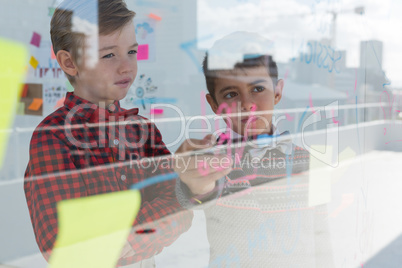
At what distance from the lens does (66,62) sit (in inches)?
33.6

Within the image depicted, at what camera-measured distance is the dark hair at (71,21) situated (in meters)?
0.85

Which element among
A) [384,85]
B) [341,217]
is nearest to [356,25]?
[384,85]

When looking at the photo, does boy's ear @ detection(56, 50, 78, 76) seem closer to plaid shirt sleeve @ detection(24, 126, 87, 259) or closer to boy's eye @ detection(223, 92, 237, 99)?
plaid shirt sleeve @ detection(24, 126, 87, 259)

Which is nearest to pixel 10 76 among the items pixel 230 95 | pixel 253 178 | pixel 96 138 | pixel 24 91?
pixel 24 91

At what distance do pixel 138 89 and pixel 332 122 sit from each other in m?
0.69

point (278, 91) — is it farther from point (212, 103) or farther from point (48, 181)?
point (48, 181)

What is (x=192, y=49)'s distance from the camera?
41.0 inches

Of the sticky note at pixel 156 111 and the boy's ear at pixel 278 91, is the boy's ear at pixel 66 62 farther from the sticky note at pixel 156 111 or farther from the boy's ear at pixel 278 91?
the boy's ear at pixel 278 91

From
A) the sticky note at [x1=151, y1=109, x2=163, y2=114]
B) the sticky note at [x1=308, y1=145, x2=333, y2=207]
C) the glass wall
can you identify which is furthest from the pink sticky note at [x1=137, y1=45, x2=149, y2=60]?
the sticky note at [x1=308, y1=145, x2=333, y2=207]

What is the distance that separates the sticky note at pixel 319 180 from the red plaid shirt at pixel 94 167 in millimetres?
449

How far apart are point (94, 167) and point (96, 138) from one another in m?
0.08

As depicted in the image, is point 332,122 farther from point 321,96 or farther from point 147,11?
point 147,11

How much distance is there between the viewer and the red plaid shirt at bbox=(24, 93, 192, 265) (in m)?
0.78

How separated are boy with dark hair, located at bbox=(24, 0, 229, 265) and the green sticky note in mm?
193
